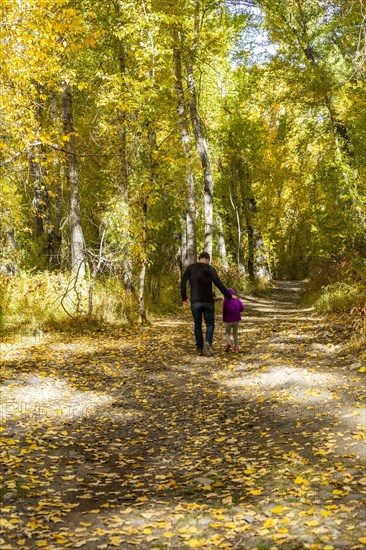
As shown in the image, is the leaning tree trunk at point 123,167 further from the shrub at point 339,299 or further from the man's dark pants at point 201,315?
the shrub at point 339,299

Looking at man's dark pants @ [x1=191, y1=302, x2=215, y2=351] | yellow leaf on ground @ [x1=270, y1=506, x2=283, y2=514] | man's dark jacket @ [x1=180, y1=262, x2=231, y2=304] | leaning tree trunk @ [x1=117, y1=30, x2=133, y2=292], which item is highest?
leaning tree trunk @ [x1=117, y1=30, x2=133, y2=292]

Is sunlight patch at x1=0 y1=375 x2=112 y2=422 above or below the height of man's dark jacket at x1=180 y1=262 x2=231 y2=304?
below

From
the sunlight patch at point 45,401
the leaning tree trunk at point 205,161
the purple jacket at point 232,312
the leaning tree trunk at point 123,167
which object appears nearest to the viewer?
the sunlight patch at point 45,401

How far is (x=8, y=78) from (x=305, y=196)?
3569 cm

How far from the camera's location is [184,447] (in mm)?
6578

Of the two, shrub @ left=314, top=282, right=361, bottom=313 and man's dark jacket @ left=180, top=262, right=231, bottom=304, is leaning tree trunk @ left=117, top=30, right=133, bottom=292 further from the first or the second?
shrub @ left=314, top=282, right=361, bottom=313

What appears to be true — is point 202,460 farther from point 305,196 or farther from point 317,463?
point 305,196

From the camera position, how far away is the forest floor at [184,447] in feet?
14.1

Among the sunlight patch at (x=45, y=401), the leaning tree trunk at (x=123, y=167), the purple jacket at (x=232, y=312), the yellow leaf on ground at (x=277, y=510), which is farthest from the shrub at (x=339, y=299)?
the yellow leaf on ground at (x=277, y=510)

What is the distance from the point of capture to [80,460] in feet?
20.3

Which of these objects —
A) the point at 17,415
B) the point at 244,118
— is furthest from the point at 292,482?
the point at 244,118

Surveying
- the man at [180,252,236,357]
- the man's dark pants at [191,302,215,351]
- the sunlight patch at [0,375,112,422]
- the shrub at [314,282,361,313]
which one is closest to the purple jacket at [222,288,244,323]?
the man at [180,252,236,357]

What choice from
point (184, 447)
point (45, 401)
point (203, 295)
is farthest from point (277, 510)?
point (203, 295)

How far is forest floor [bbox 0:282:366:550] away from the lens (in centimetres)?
430
